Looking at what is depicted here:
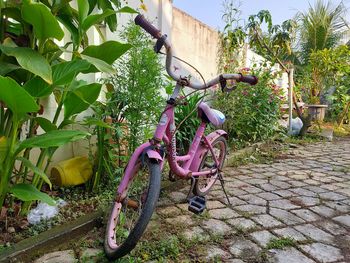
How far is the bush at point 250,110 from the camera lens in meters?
5.20

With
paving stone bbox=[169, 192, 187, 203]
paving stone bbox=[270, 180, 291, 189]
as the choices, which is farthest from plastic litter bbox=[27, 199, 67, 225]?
paving stone bbox=[270, 180, 291, 189]

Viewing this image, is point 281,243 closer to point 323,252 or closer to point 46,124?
point 323,252

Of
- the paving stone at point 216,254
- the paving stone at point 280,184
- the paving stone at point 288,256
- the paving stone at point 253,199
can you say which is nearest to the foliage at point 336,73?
the paving stone at point 280,184

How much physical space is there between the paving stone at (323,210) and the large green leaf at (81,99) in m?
2.08

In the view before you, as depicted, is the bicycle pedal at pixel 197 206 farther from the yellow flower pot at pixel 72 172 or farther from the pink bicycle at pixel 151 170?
the yellow flower pot at pixel 72 172

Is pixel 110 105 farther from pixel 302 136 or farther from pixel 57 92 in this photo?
pixel 302 136

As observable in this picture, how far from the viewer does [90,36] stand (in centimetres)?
338

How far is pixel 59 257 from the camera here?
6.67 feet

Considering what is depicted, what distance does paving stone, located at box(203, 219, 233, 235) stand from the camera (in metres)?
2.43

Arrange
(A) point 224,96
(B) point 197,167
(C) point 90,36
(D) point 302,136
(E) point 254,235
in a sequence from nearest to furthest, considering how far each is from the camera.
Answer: (E) point 254,235 → (B) point 197,167 → (C) point 90,36 → (A) point 224,96 → (D) point 302,136

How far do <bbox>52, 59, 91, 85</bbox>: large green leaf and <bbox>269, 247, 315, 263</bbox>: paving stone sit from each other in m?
1.63

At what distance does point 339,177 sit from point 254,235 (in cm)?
218

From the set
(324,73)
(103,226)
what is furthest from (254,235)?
(324,73)

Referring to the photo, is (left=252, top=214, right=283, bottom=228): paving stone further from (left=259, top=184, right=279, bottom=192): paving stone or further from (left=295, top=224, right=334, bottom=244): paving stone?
(left=259, top=184, right=279, bottom=192): paving stone
